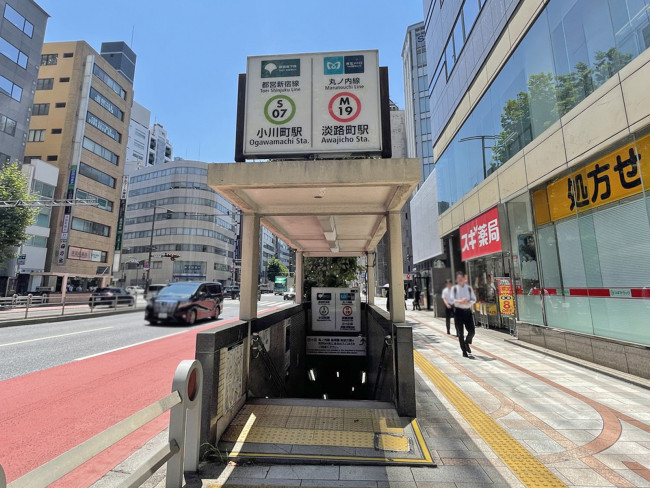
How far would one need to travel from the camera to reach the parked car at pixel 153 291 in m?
1.92

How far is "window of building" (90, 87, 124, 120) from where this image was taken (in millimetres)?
34625

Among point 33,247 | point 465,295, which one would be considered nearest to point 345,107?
point 465,295

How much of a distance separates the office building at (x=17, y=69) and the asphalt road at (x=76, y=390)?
85.5 feet

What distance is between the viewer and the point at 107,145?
36.1 metres

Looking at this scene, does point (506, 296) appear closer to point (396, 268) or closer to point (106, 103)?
point (396, 268)

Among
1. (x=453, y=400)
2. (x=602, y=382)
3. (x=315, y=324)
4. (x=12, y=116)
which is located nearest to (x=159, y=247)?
(x=453, y=400)

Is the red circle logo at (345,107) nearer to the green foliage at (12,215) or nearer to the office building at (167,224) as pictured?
the office building at (167,224)

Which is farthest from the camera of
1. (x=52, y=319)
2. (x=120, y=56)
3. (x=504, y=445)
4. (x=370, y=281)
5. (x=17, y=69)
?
(x=120, y=56)

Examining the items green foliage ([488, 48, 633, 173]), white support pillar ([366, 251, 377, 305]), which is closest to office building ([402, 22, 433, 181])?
green foliage ([488, 48, 633, 173])

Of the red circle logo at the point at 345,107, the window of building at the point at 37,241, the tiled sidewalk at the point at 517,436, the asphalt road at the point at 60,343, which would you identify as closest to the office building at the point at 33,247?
the window of building at the point at 37,241

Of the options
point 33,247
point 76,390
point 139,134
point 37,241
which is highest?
point 139,134

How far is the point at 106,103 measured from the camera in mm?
36656

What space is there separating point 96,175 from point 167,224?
3846 centimetres

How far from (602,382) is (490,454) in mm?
3839
